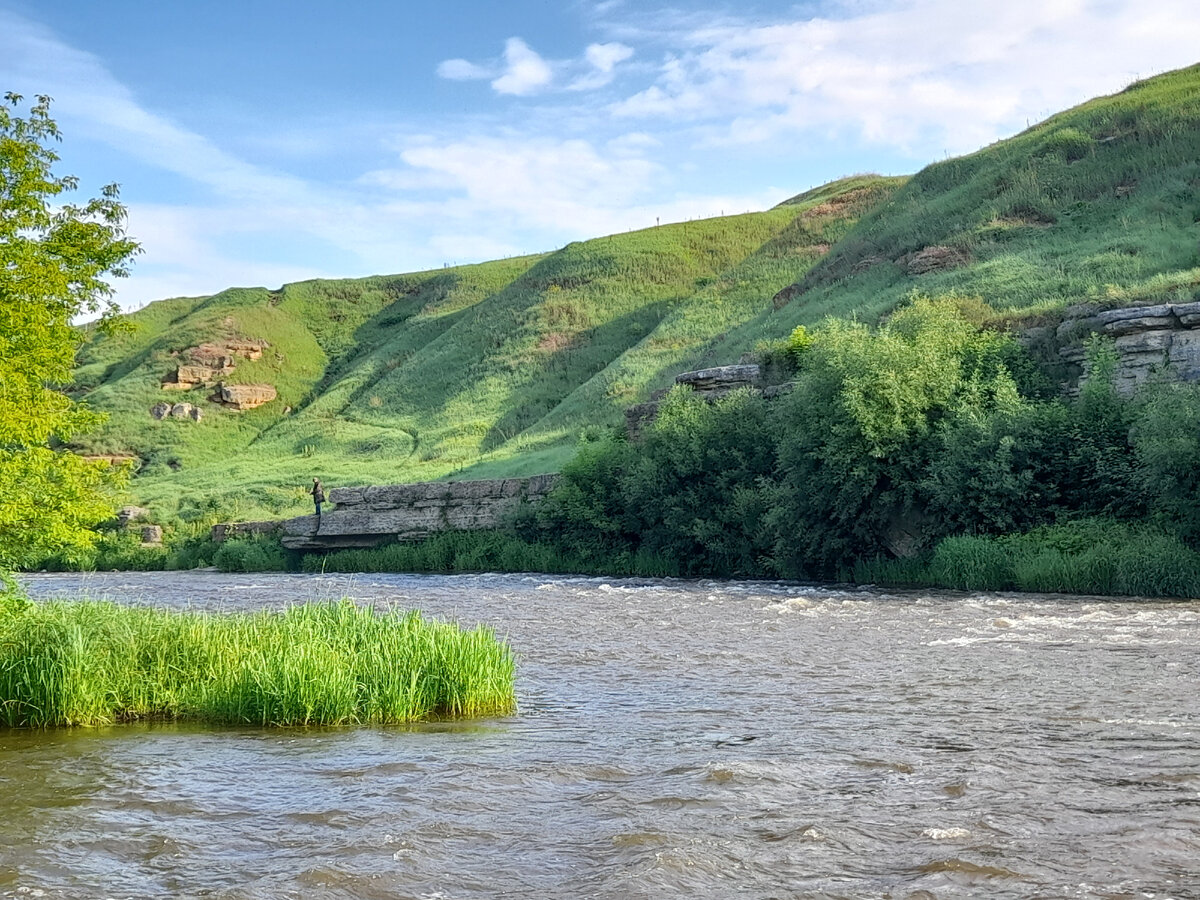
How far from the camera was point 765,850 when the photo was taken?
807cm

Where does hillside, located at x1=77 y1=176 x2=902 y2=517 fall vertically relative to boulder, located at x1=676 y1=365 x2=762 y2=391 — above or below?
above

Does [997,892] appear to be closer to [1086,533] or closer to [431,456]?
[1086,533]

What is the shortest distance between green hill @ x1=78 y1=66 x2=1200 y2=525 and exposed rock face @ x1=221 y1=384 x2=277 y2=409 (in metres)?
1.09

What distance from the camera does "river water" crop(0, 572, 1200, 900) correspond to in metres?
7.55

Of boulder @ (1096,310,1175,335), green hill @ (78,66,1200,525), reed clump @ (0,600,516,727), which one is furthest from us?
green hill @ (78,66,1200,525)

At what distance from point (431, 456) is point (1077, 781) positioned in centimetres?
6340

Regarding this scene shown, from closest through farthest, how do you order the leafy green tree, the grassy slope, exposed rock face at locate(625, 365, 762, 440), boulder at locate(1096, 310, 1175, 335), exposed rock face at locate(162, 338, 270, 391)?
the leafy green tree
boulder at locate(1096, 310, 1175, 335)
the grassy slope
exposed rock face at locate(625, 365, 762, 440)
exposed rock face at locate(162, 338, 270, 391)

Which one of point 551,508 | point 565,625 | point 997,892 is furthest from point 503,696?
point 551,508

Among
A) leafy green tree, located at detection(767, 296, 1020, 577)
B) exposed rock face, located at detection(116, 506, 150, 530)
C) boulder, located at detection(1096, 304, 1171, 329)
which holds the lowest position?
exposed rock face, located at detection(116, 506, 150, 530)

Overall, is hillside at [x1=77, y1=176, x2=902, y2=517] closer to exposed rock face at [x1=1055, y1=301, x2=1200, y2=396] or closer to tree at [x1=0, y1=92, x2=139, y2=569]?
exposed rock face at [x1=1055, y1=301, x2=1200, y2=396]

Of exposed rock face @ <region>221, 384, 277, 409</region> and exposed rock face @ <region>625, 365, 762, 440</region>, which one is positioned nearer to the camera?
exposed rock face @ <region>625, 365, 762, 440</region>

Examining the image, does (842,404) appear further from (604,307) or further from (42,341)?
(604,307)

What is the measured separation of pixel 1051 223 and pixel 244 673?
47.2 meters

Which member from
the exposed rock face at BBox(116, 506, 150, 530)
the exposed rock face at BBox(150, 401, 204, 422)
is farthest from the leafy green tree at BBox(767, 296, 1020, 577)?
the exposed rock face at BBox(150, 401, 204, 422)
